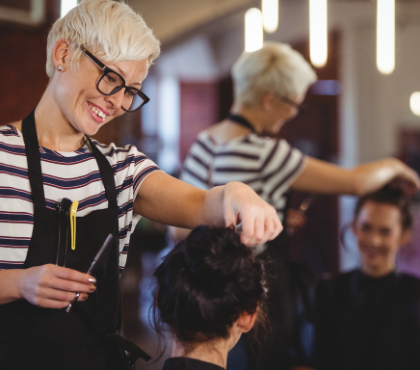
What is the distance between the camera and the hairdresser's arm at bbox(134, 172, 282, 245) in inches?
34.9

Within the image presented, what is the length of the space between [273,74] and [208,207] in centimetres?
107

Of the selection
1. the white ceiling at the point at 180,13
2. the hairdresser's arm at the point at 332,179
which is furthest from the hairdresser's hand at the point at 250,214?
the white ceiling at the point at 180,13

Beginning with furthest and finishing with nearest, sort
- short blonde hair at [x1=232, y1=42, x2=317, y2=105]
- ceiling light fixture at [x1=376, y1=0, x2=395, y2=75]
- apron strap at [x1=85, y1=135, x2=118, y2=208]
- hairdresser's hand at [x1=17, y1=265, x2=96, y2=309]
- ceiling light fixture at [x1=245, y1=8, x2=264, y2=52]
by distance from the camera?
ceiling light fixture at [x1=245, y1=8, x2=264, y2=52]
ceiling light fixture at [x1=376, y1=0, x2=395, y2=75]
short blonde hair at [x1=232, y1=42, x2=317, y2=105]
apron strap at [x1=85, y1=135, x2=118, y2=208]
hairdresser's hand at [x1=17, y1=265, x2=96, y2=309]

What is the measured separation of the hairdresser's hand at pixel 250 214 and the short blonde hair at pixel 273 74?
3.59 feet

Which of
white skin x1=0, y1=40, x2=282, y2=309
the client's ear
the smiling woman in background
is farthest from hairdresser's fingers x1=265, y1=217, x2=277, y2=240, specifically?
the smiling woman in background

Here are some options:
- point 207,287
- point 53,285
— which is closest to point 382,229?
point 207,287

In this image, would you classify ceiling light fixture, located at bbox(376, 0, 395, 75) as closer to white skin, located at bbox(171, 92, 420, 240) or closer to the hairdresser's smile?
white skin, located at bbox(171, 92, 420, 240)

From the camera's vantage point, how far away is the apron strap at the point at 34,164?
3.30ft

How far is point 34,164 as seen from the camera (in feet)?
3.35

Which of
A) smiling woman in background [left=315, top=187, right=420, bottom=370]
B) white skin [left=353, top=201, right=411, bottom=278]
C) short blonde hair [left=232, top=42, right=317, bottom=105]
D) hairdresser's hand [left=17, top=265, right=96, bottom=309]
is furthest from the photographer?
white skin [left=353, top=201, right=411, bottom=278]

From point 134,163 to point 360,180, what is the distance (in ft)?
3.59

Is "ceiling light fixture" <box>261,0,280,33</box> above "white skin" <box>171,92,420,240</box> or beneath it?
above

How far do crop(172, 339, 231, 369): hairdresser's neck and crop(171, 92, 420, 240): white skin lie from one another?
70 centimetres

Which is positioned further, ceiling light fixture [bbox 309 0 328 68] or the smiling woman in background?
ceiling light fixture [bbox 309 0 328 68]
